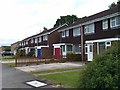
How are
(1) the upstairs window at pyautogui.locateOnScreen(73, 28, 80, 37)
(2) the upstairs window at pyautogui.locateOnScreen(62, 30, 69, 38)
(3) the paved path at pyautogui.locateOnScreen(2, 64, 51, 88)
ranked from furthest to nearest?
(2) the upstairs window at pyautogui.locateOnScreen(62, 30, 69, 38), (1) the upstairs window at pyautogui.locateOnScreen(73, 28, 80, 37), (3) the paved path at pyautogui.locateOnScreen(2, 64, 51, 88)

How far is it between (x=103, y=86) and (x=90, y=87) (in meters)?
0.60

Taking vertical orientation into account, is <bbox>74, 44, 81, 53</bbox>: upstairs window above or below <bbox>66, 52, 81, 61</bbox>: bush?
above

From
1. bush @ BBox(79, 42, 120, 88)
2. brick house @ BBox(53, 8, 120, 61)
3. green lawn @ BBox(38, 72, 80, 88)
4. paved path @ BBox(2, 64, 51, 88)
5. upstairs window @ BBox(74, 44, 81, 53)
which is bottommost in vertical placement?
paved path @ BBox(2, 64, 51, 88)

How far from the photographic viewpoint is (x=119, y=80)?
986cm

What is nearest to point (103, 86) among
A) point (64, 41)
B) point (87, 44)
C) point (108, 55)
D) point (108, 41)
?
point (108, 55)

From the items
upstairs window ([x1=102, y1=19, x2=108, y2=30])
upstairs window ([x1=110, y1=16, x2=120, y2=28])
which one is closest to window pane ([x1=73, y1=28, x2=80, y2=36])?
upstairs window ([x1=102, y1=19, x2=108, y2=30])

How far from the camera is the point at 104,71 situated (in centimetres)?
1011

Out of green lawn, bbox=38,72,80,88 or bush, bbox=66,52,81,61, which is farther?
bush, bbox=66,52,81,61

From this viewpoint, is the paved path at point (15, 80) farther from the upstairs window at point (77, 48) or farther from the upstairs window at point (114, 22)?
the upstairs window at point (77, 48)

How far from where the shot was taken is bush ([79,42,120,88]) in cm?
982

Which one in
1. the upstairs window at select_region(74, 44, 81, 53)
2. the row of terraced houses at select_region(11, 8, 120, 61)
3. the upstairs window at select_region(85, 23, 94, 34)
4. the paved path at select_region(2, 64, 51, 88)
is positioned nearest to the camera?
the paved path at select_region(2, 64, 51, 88)

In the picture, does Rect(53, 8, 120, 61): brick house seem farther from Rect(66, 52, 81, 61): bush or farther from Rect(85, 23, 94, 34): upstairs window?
Rect(66, 52, 81, 61): bush

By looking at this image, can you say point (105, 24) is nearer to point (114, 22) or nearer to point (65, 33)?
point (114, 22)

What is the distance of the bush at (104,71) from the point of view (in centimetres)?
982
